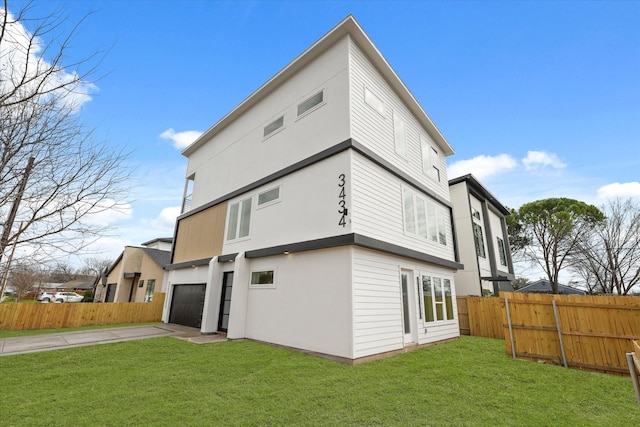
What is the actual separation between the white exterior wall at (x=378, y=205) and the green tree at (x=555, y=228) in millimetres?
18574

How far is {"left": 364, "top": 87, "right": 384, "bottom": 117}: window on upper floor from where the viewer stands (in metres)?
8.80

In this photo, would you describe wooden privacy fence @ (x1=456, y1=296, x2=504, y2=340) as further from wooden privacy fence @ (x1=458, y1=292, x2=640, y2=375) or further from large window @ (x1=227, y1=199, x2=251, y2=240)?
large window @ (x1=227, y1=199, x2=251, y2=240)

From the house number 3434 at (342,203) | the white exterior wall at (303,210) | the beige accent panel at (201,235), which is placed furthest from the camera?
the beige accent panel at (201,235)

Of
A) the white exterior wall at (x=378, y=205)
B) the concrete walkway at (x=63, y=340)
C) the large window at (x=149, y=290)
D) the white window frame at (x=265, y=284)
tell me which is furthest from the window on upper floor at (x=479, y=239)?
the large window at (x=149, y=290)

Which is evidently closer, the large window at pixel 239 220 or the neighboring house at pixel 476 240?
the large window at pixel 239 220

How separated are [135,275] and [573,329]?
26203 millimetres

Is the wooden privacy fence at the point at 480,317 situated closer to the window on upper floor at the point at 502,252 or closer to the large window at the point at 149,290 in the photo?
the window on upper floor at the point at 502,252

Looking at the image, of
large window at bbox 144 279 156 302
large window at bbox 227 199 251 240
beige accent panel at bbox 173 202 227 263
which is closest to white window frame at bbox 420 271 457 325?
large window at bbox 227 199 251 240

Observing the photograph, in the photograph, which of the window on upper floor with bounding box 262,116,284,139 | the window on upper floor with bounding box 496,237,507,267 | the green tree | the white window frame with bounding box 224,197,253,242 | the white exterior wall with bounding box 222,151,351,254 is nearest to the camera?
the white exterior wall with bounding box 222,151,351,254

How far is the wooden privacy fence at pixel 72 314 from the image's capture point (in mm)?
11055

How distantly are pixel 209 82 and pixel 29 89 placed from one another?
892cm

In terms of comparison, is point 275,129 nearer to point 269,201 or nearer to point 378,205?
point 269,201

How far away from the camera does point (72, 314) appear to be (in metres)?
Answer: 12.3

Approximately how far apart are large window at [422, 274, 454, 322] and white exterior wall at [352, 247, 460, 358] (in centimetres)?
37
